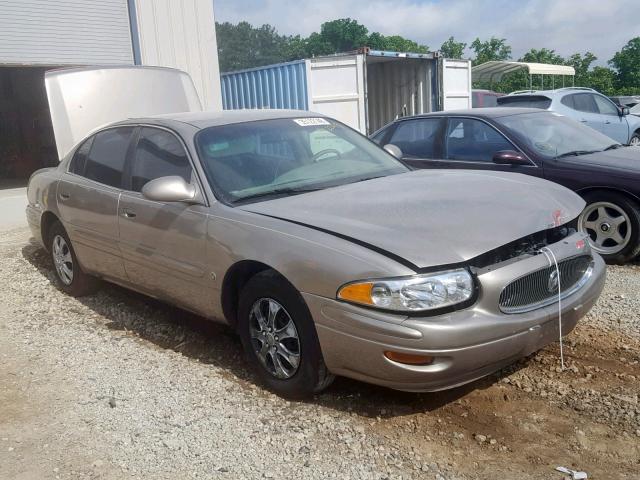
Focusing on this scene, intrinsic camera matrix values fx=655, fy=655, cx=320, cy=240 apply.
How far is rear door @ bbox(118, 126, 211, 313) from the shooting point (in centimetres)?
400

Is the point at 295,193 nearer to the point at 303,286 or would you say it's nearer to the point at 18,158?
the point at 303,286

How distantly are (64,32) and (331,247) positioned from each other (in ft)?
28.4

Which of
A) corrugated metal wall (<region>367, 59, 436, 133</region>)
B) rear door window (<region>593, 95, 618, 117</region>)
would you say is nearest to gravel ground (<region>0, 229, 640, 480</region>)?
rear door window (<region>593, 95, 618, 117</region>)

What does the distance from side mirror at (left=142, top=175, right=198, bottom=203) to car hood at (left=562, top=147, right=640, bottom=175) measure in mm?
3895

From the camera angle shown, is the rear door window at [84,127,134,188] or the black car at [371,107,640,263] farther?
the black car at [371,107,640,263]

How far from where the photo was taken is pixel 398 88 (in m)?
15.2

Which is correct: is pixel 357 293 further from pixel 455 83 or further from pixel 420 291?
pixel 455 83

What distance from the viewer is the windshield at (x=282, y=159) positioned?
407 centimetres

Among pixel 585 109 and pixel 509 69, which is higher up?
pixel 509 69

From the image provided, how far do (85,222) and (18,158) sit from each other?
12276 mm

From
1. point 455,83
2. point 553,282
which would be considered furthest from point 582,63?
point 553,282

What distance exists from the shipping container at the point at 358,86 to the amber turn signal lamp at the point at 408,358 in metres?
10.4

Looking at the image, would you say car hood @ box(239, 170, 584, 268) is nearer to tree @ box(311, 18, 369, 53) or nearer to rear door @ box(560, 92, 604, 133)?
rear door @ box(560, 92, 604, 133)

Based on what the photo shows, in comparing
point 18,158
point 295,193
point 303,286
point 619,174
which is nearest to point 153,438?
point 303,286
